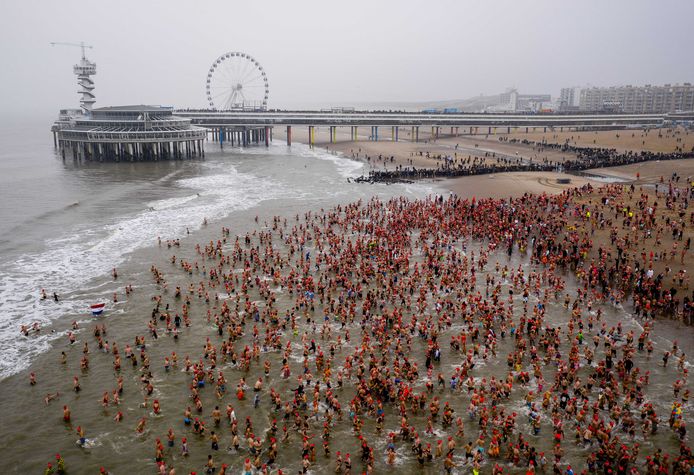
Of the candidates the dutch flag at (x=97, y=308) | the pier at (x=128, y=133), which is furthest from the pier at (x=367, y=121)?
the dutch flag at (x=97, y=308)

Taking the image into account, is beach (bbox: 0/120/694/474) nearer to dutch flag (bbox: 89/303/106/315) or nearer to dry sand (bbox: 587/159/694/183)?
dutch flag (bbox: 89/303/106/315)

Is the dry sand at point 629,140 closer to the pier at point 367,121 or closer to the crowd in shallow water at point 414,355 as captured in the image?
the pier at point 367,121

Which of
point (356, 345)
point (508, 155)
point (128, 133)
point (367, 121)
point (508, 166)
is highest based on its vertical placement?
point (367, 121)

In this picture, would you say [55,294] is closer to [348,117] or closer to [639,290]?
[639,290]

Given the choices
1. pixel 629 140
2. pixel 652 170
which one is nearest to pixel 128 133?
pixel 652 170

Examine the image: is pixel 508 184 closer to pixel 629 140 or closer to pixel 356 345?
pixel 356 345

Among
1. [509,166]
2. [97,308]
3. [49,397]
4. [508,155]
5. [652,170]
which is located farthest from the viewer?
[508,155]

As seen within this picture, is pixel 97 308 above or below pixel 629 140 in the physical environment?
below

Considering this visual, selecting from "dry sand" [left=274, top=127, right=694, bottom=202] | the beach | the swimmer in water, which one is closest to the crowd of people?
"dry sand" [left=274, top=127, right=694, bottom=202]
